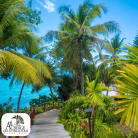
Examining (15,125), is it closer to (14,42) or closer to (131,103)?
(131,103)

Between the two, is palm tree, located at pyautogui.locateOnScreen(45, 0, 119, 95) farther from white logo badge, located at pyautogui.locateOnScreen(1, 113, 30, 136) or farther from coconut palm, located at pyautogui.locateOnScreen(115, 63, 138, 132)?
coconut palm, located at pyautogui.locateOnScreen(115, 63, 138, 132)

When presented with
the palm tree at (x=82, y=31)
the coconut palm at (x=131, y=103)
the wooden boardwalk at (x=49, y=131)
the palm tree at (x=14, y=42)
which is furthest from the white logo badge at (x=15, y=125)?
the palm tree at (x=82, y=31)

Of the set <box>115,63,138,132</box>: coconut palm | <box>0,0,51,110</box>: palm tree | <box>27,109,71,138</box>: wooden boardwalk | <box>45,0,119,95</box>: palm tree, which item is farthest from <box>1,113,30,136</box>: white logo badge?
<box>45,0,119,95</box>: palm tree

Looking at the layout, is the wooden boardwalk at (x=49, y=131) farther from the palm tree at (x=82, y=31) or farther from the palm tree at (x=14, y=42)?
the palm tree at (x=82, y=31)

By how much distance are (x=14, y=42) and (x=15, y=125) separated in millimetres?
5879

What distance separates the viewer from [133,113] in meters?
2.22

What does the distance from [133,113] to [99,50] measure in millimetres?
9492

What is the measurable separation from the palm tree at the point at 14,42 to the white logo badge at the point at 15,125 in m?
2.32

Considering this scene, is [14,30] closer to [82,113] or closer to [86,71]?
[82,113]

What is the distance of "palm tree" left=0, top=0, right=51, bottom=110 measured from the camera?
20.8ft

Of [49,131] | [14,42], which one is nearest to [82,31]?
[14,42]

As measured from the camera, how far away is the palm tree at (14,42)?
6328mm

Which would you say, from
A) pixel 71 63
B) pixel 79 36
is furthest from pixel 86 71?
pixel 79 36

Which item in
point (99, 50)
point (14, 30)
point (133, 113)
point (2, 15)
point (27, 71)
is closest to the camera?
point (133, 113)
